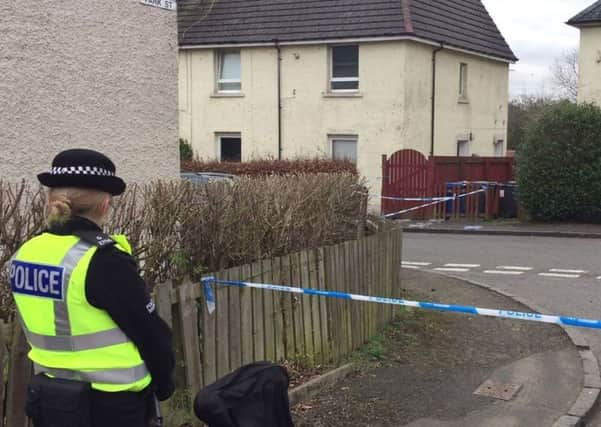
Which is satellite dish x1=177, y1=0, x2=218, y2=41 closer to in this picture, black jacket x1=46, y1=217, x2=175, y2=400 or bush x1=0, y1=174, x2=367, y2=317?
bush x1=0, y1=174, x2=367, y2=317

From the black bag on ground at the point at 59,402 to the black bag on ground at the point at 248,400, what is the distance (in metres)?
0.61

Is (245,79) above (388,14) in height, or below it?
below

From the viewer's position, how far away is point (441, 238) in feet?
57.4

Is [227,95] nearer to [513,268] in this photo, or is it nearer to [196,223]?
[513,268]

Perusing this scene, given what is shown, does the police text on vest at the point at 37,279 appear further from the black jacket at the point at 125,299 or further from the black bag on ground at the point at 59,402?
the black bag on ground at the point at 59,402

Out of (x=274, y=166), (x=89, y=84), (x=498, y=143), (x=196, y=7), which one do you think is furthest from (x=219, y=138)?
(x=89, y=84)

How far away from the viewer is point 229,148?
26.4 m

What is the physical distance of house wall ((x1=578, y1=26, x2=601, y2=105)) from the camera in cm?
2425

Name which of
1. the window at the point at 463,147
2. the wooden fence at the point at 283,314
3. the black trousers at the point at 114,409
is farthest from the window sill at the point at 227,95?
the black trousers at the point at 114,409

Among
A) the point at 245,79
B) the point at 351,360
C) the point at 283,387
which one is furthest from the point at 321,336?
the point at 245,79

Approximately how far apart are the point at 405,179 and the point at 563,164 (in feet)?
14.7

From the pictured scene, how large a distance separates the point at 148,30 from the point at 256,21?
57.9ft

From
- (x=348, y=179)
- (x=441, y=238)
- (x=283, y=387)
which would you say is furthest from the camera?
(x=441, y=238)

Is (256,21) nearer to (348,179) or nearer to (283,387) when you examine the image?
(348,179)
